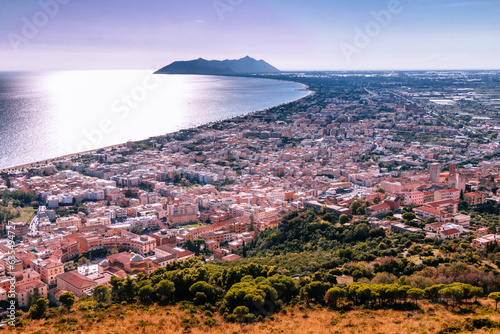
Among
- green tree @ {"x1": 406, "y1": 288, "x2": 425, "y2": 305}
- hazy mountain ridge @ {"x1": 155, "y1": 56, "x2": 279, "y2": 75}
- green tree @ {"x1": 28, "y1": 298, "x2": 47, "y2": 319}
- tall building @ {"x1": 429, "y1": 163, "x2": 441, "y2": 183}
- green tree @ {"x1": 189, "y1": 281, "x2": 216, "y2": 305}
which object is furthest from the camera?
hazy mountain ridge @ {"x1": 155, "y1": 56, "x2": 279, "y2": 75}

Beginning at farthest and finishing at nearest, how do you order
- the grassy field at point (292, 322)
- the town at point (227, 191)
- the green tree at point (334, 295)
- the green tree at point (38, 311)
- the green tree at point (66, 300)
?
the town at point (227, 191)
the green tree at point (66, 300)
the green tree at point (38, 311)
the green tree at point (334, 295)
the grassy field at point (292, 322)

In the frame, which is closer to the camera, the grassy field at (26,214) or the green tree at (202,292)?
the green tree at (202,292)

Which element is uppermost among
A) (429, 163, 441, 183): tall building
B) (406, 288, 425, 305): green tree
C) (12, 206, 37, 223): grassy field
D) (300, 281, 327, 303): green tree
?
(406, 288, 425, 305): green tree

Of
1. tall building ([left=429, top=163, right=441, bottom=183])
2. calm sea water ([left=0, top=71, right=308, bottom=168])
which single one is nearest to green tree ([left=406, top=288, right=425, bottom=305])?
tall building ([left=429, top=163, right=441, bottom=183])

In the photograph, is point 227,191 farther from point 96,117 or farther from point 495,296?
point 96,117

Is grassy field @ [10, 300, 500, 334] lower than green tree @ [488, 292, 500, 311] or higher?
lower

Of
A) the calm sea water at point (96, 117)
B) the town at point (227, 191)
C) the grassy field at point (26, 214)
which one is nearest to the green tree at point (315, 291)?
the town at point (227, 191)

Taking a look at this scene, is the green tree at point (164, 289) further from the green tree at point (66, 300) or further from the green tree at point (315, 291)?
the green tree at point (315, 291)

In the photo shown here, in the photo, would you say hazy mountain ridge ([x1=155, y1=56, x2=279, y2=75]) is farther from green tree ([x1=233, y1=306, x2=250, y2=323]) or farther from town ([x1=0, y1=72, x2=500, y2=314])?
green tree ([x1=233, y1=306, x2=250, y2=323])
